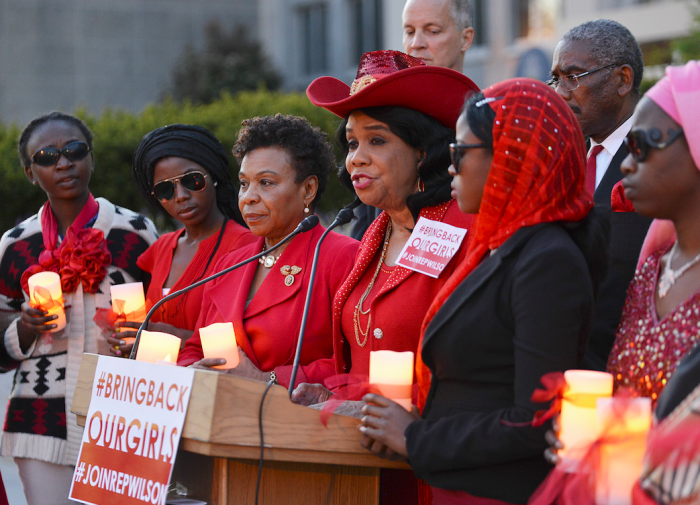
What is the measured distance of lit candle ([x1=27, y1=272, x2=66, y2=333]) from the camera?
417cm

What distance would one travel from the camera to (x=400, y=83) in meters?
3.21

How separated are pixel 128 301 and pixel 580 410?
8.59 feet

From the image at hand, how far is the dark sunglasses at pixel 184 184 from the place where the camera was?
4496 mm

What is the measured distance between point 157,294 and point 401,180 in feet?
5.65

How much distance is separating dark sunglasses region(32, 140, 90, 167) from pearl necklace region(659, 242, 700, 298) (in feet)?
11.7

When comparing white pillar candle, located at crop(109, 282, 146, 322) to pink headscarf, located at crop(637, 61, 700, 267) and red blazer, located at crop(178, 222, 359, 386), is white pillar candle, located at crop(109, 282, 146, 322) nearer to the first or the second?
red blazer, located at crop(178, 222, 359, 386)

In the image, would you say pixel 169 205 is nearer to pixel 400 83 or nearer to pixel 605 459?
pixel 400 83

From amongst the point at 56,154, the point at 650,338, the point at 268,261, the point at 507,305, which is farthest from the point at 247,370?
the point at 56,154

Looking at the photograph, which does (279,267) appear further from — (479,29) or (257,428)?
(479,29)

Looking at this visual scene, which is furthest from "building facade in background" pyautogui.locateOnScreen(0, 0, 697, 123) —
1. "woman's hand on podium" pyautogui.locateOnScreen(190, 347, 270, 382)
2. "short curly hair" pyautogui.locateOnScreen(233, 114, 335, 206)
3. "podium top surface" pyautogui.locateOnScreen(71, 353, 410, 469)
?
"podium top surface" pyautogui.locateOnScreen(71, 353, 410, 469)

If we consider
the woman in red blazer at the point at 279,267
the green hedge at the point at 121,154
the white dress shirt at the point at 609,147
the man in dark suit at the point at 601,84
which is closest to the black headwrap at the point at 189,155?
the woman in red blazer at the point at 279,267

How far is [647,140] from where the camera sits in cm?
213

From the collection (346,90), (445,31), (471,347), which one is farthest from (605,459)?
(445,31)

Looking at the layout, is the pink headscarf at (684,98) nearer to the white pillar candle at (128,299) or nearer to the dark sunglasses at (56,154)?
the white pillar candle at (128,299)
